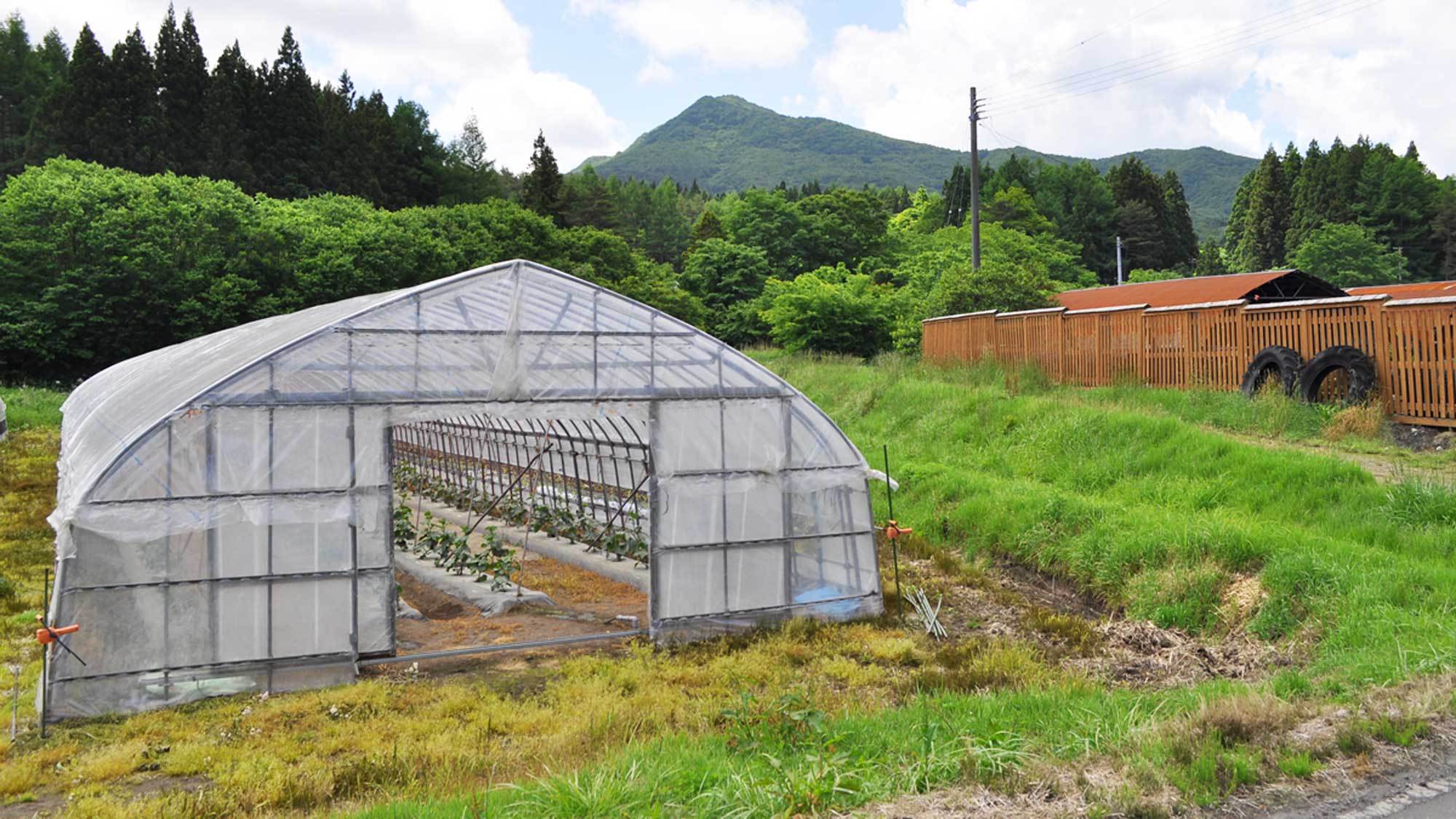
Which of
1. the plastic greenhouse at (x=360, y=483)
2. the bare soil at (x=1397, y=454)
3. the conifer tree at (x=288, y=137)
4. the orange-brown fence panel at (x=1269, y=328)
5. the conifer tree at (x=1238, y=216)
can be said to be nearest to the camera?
the plastic greenhouse at (x=360, y=483)

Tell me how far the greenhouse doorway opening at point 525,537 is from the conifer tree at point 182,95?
3094 centimetres

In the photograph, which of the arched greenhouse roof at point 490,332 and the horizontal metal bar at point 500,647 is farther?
the horizontal metal bar at point 500,647

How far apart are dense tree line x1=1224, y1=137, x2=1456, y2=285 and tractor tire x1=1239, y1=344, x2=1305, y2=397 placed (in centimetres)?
4374

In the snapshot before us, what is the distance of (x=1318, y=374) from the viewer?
14648mm

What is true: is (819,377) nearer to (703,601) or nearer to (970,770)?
(703,601)

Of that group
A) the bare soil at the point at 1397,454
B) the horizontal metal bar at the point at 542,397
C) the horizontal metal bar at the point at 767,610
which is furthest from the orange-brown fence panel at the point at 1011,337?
the horizontal metal bar at the point at 542,397

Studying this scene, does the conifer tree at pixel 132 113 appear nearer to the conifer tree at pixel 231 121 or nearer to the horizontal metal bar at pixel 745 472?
the conifer tree at pixel 231 121

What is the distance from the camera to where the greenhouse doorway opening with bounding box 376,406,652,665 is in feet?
33.1

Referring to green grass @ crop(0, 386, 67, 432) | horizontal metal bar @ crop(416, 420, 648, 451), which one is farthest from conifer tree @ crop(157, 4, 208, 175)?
horizontal metal bar @ crop(416, 420, 648, 451)

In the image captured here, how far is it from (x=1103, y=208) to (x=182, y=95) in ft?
181

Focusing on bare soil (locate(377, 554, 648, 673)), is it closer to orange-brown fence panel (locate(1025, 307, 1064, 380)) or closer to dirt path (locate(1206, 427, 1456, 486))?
dirt path (locate(1206, 427, 1456, 486))

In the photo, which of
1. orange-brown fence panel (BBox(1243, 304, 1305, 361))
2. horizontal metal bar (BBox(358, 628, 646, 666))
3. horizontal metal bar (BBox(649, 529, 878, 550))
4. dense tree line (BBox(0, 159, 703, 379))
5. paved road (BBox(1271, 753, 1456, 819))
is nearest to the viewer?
paved road (BBox(1271, 753, 1456, 819))

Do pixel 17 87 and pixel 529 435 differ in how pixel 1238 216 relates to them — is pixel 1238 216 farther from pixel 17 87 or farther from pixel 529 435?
pixel 17 87

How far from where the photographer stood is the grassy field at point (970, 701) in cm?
528
